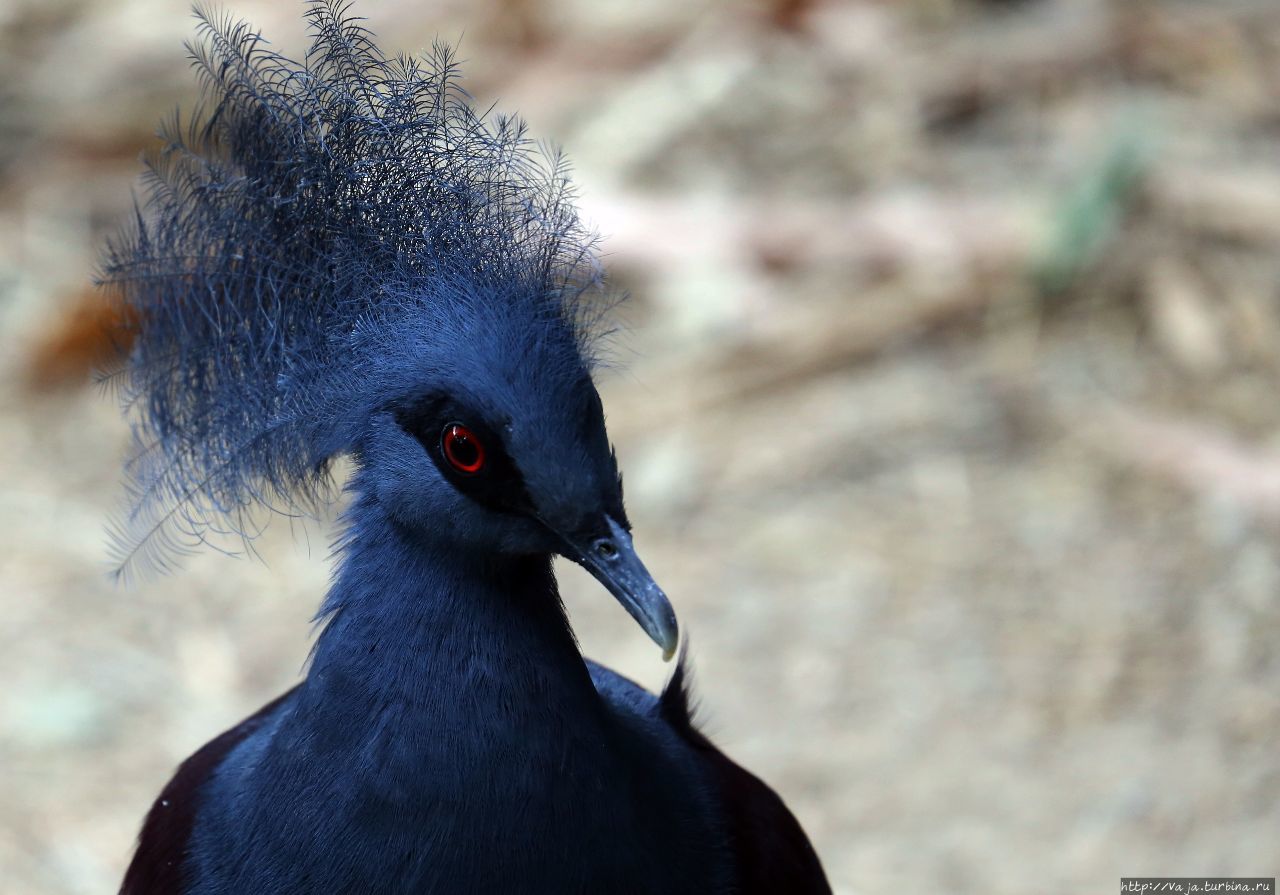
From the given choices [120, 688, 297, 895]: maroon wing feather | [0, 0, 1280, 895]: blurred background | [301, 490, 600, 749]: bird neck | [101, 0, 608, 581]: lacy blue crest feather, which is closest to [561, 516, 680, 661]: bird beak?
[301, 490, 600, 749]: bird neck

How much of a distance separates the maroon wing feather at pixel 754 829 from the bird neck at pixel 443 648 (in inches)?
15.3

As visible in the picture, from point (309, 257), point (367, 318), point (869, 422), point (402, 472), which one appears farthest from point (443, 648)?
point (869, 422)

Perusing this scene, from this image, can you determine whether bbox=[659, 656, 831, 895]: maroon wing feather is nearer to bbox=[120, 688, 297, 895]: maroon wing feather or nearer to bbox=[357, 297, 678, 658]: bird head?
bbox=[357, 297, 678, 658]: bird head

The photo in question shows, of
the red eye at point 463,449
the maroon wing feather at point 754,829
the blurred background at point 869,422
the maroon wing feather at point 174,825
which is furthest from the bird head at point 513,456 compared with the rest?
the blurred background at point 869,422

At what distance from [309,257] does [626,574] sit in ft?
1.97

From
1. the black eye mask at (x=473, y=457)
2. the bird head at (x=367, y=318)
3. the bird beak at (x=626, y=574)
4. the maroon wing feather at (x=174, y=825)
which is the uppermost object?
the bird head at (x=367, y=318)

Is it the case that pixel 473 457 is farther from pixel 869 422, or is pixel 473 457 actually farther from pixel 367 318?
pixel 869 422

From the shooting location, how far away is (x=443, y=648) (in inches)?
68.1

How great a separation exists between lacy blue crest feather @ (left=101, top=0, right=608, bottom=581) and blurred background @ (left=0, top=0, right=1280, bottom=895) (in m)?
0.89

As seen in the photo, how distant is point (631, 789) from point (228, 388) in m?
0.74

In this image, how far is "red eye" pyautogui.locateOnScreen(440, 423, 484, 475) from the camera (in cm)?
165

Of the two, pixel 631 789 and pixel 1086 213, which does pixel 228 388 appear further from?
pixel 1086 213

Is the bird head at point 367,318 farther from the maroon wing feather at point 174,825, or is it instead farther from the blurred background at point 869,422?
→ the blurred background at point 869,422

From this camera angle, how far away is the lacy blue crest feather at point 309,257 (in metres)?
1.82
